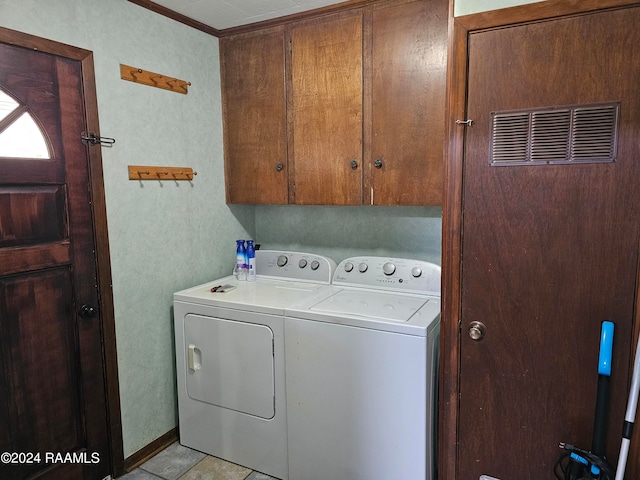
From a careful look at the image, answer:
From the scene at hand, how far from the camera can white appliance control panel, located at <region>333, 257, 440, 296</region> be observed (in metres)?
2.27

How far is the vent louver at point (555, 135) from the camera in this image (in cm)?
133

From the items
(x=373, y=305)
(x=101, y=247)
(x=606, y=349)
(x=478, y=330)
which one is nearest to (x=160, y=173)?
(x=101, y=247)

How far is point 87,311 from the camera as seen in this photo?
2018mm

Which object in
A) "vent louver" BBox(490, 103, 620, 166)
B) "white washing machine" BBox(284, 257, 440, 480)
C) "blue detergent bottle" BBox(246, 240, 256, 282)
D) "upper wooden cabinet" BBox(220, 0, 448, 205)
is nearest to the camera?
"vent louver" BBox(490, 103, 620, 166)

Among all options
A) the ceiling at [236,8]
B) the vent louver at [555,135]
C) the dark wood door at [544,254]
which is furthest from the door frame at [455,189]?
the ceiling at [236,8]

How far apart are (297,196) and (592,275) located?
1546mm

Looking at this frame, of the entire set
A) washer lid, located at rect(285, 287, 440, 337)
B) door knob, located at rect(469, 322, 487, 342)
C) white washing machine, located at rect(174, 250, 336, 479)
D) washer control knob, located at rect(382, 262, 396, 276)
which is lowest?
white washing machine, located at rect(174, 250, 336, 479)

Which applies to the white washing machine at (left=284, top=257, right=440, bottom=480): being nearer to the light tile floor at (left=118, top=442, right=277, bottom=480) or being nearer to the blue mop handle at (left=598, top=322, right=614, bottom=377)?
the light tile floor at (left=118, top=442, right=277, bottom=480)

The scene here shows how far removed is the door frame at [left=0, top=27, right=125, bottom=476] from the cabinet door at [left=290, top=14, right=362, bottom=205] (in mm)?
1008

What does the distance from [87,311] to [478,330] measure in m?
1.72

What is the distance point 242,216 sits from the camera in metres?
2.96

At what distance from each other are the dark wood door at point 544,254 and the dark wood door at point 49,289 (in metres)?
1.66

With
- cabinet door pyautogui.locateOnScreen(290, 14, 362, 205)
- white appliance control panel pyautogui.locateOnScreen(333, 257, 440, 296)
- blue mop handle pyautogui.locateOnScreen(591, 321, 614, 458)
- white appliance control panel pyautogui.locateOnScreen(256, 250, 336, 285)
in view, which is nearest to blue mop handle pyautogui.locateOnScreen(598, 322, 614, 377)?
blue mop handle pyautogui.locateOnScreen(591, 321, 614, 458)

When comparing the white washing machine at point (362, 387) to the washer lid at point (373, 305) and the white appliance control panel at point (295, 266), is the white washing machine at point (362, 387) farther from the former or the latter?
the white appliance control panel at point (295, 266)
